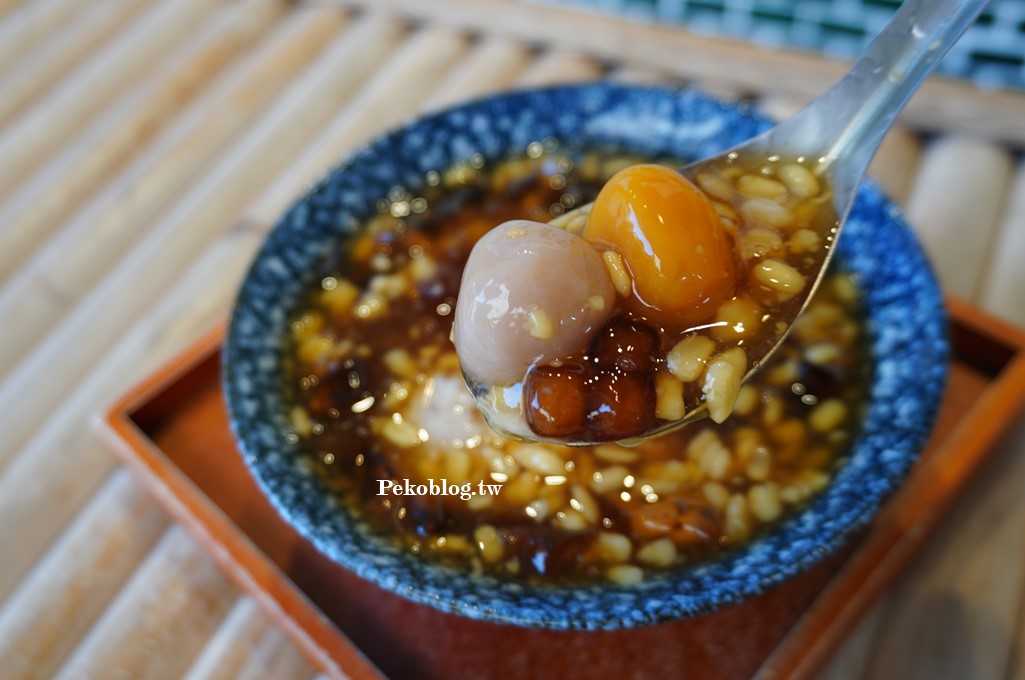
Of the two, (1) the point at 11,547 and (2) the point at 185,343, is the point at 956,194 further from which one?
(1) the point at 11,547

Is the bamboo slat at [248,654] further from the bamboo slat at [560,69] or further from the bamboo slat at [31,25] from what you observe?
the bamboo slat at [31,25]

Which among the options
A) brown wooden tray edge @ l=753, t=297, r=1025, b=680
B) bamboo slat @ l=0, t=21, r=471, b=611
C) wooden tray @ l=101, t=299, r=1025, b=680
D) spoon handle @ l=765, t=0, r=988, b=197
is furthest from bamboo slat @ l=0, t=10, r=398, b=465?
brown wooden tray edge @ l=753, t=297, r=1025, b=680

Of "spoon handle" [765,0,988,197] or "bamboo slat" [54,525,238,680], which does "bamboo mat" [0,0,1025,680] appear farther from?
"spoon handle" [765,0,988,197]

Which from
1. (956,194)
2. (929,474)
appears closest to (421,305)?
(929,474)

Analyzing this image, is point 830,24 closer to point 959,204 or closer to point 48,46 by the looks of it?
point 959,204

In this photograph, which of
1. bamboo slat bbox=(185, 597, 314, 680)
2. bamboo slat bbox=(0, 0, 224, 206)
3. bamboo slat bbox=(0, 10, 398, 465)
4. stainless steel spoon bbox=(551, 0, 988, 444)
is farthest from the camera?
bamboo slat bbox=(0, 0, 224, 206)

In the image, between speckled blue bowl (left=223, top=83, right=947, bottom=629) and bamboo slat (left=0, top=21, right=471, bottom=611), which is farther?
bamboo slat (left=0, top=21, right=471, bottom=611)

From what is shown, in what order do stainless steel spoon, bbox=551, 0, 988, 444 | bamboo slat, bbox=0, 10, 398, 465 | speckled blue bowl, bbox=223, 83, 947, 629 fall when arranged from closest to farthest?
1. speckled blue bowl, bbox=223, 83, 947, 629
2. stainless steel spoon, bbox=551, 0, 988, 444
3. bamboo slat, bbox=0, 10, 398, 465
